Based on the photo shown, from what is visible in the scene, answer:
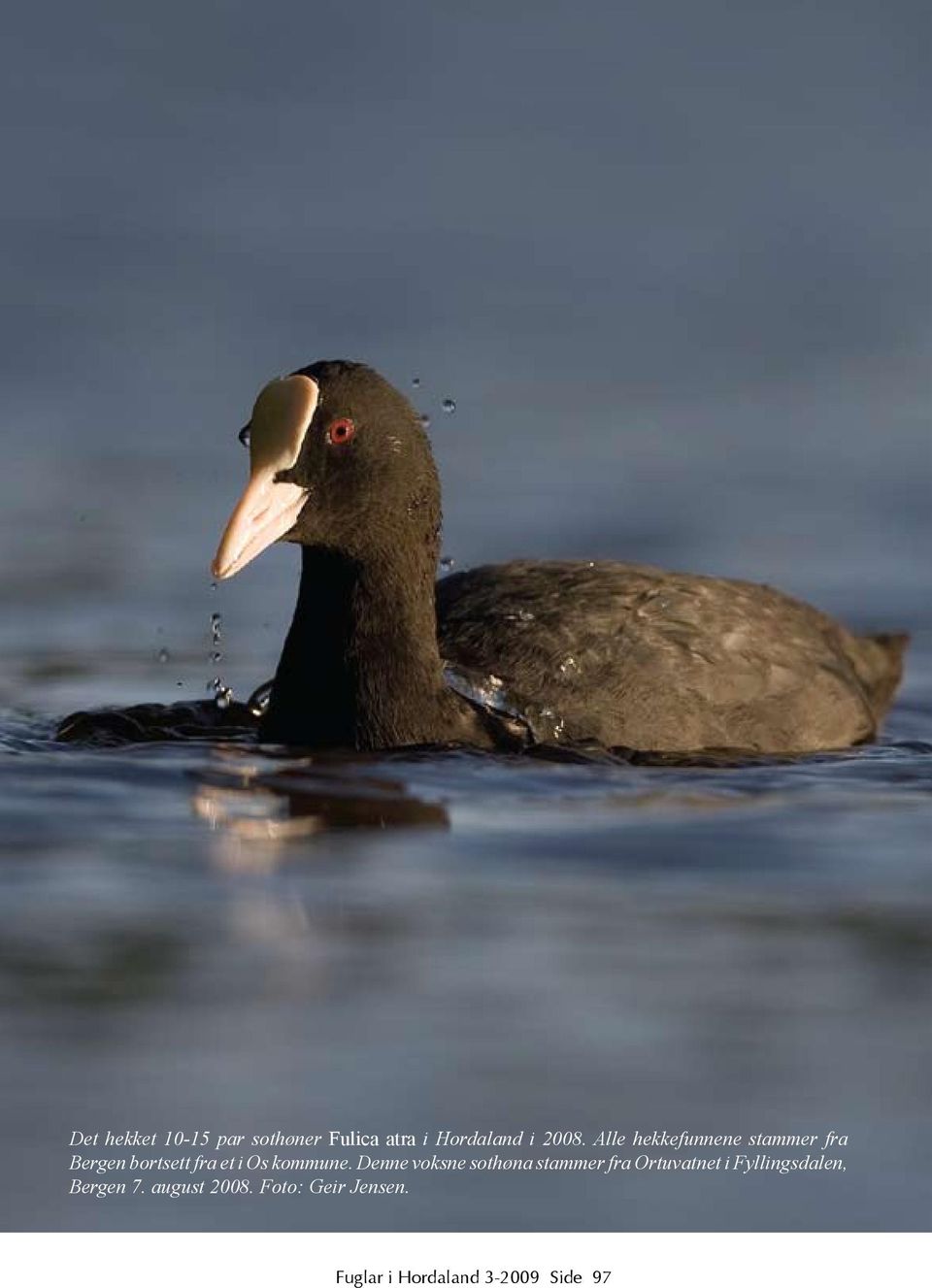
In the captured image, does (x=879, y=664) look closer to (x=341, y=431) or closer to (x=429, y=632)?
(x=429, y=632)

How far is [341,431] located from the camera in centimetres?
771

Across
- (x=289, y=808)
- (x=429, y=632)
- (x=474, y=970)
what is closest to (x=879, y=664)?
(x=429, y=632)

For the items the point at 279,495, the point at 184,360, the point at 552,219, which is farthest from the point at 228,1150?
the point at 552,219

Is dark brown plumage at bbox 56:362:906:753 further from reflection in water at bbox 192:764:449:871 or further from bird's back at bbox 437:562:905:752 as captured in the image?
reflection in water at bbox 192:764:449:871

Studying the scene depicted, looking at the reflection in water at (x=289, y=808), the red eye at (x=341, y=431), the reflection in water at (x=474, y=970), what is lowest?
the reflection in water at (x=474, y=970)

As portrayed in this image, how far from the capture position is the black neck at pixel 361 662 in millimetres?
7820

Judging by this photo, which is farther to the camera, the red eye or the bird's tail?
the bird's tail

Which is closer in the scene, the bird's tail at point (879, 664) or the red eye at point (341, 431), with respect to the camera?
the red eye at point (341, 431)

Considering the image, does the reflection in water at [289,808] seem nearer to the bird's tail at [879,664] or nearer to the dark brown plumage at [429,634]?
the dark brown plumage at [429,634]

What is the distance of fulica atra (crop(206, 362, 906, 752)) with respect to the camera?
768 centimetres

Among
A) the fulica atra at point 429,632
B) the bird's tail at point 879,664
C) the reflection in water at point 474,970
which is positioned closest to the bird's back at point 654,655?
the fulica atra at point 429,632

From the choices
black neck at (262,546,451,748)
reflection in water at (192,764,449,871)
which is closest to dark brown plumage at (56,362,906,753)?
black neck at (262,546,451,748)

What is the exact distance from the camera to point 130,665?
9609 millimetres

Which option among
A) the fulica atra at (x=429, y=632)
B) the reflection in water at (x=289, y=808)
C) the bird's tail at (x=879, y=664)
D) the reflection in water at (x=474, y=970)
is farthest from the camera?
the bird's tail at (x=879, y=664)
